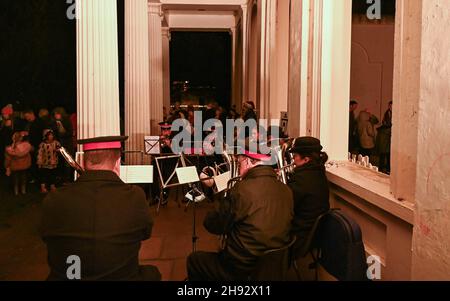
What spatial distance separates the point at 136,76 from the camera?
10.6 metres

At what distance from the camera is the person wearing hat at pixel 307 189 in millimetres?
4336

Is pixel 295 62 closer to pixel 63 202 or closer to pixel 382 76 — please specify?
pixel 63 202

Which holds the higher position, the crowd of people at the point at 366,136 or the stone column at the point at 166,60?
the stone column at the point at 166,60

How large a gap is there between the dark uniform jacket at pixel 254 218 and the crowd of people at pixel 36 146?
6381mm

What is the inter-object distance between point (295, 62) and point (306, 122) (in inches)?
36.6

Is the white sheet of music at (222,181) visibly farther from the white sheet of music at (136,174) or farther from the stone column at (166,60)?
the stone column at (166,60)

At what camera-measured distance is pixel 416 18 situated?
3.49 meters

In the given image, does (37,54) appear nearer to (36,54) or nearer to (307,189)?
(36,54)

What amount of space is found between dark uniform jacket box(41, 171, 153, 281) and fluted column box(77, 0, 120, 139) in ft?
9.26

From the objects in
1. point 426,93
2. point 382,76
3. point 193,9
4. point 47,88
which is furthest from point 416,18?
point 47,88

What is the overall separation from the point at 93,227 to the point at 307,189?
2.19 metres

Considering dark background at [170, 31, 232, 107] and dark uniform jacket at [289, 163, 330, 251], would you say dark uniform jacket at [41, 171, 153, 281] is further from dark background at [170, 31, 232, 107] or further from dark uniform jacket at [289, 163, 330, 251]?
dark background at [170, 31, 232, 107]

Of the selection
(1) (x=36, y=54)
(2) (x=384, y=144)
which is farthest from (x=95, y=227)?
(1) (x=36, y=54)

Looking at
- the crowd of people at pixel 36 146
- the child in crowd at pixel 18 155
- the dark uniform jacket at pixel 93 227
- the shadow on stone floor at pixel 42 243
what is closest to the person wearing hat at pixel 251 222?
the dark uniform jacket at pixel 93 227
